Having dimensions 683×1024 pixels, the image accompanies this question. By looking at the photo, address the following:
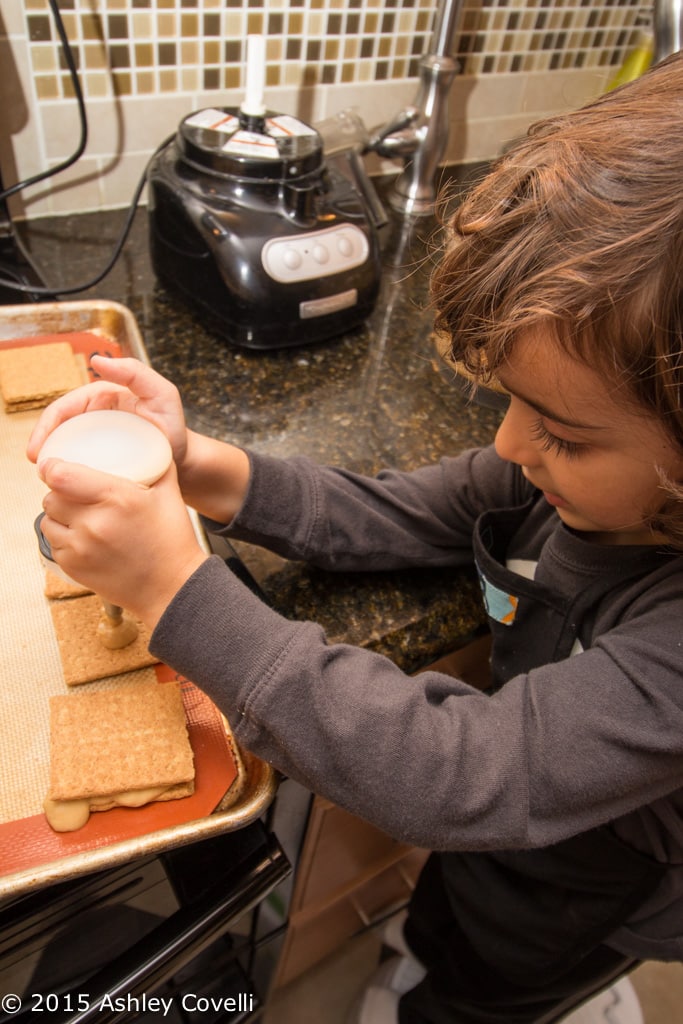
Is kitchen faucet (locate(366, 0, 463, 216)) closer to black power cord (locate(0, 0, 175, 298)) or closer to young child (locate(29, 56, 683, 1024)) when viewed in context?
black power cord (locate(0, 0, 175, 298))

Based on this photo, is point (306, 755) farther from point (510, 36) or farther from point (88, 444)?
point (510, 36)

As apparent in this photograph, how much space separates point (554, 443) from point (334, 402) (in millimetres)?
343

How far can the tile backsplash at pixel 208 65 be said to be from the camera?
33.3 inches

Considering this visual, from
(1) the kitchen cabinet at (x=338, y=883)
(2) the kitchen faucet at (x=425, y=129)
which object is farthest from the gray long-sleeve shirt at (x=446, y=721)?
(2) the kitchen faucet at (x=425, y=129)

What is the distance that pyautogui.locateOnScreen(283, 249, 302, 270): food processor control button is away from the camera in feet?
2.50

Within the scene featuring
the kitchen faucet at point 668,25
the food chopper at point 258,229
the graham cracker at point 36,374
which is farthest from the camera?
the kitchen faucet at point 668,25

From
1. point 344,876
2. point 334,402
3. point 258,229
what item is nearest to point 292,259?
point 258,229

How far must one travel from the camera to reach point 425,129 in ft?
3.47

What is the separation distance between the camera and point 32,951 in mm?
486

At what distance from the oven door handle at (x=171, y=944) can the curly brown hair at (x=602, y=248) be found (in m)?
Result: 0.38

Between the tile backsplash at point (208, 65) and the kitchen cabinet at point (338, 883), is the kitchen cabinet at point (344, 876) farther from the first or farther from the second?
the tile backsplash at point (208, 65)

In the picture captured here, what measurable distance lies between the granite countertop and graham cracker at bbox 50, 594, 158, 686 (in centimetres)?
12

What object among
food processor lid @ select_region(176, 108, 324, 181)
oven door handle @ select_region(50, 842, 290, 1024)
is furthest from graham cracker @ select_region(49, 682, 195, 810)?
food processor lid @ select_region(176, 108, 324, 181)

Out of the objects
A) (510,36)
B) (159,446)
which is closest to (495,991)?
(159,446)
